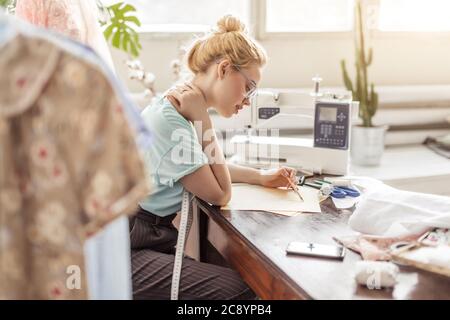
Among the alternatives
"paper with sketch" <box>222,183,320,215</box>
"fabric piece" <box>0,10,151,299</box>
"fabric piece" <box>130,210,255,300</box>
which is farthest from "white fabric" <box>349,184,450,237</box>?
"fabric piece" <box>0,10,151,299</box>

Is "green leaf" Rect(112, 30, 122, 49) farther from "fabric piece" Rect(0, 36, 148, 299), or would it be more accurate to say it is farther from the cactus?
"fabric piece" Rect(0, 36, 148, 299)

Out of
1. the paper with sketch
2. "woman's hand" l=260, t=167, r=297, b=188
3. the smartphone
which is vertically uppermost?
"woman's hand" l=260, t=167, r=297, b=188

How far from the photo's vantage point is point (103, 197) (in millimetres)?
798

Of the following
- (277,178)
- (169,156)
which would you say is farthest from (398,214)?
(169,156)

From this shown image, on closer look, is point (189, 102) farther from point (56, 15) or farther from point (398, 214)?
point (398, 214)

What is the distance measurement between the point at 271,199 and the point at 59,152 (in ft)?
3.41

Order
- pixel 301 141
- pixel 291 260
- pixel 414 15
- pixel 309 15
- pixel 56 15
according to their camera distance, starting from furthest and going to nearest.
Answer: pixel 414 15 < pixel 309 15 < pixel 301 141 < pixel 56 15 < pixel 291 260

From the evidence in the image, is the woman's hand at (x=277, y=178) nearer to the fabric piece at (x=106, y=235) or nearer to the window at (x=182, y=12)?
the fabric piece at (x=106, y=235)

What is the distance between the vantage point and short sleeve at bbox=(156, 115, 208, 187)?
5.21ft

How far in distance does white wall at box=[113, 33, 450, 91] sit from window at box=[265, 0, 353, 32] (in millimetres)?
80

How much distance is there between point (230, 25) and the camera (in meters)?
1.70

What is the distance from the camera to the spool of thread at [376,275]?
113 cm
